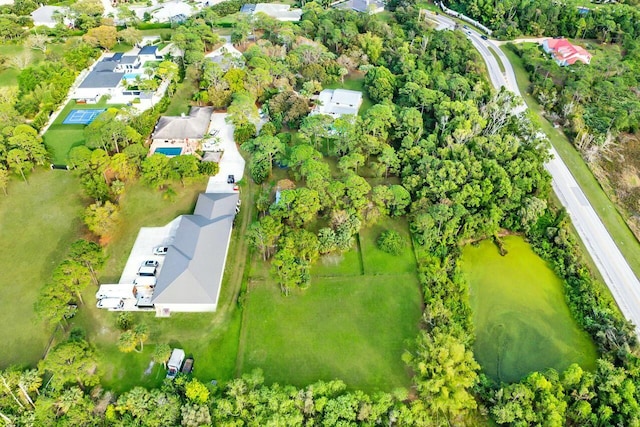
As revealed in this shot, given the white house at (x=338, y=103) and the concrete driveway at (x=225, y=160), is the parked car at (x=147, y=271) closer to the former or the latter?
the concrete driveway at (x=225, y=160)

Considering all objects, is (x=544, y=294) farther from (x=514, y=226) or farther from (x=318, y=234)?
(x=318, y=234)

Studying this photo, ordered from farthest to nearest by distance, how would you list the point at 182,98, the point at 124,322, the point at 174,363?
the point at 182,98 → the point at 124,322 → the point at 174,363

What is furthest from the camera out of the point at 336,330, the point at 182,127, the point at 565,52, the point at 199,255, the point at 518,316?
the point at 565,52

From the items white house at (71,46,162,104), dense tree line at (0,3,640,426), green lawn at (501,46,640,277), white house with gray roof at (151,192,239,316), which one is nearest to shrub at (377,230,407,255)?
dense tree line at (0,3,640,426)

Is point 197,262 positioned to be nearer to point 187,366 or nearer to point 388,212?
point 187,366

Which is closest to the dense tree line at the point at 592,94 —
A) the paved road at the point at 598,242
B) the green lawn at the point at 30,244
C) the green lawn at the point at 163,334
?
the paved road at the point at 598,242

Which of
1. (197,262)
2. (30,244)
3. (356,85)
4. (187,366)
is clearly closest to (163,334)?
(187,366)
